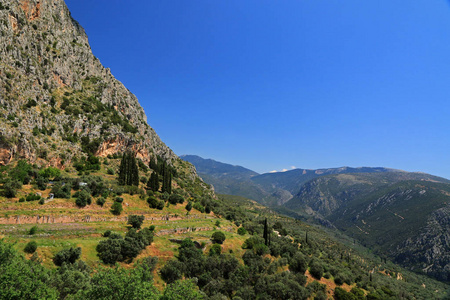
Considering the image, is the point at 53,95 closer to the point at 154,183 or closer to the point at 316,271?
the point at 154,183

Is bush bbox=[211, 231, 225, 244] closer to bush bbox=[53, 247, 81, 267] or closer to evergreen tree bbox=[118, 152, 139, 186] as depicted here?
bush bbox=[53, 247, 81, 267]

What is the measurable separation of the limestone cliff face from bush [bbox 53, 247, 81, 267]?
3280 centimetres

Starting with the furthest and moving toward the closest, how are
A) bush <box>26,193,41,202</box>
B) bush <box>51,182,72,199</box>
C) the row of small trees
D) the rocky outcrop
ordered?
the rocky outcrop, the row of small trees, bush <box>51,182,72,199</box>, bush <box>26,193,41,202</box>

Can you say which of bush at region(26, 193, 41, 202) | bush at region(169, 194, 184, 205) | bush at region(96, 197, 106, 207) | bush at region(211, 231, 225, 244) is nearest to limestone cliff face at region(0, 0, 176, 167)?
bush at region(26, 193, 41, 202)

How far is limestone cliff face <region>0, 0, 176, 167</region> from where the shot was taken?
52.9 meters

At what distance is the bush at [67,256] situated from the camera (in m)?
26.8

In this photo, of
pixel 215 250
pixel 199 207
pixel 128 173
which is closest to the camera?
pixel 215 250

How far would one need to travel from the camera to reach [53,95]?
Result: 69.7 metres

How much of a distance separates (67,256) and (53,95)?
2469 inches

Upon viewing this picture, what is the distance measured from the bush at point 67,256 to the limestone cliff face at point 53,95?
32.8 m

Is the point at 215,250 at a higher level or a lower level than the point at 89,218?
lower

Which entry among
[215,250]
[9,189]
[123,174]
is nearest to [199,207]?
[123,174]

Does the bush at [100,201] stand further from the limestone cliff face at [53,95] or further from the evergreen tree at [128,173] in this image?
the limestone cliff face at [53,95]

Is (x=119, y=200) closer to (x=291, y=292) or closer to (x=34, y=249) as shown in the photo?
(x=34, y=249)
